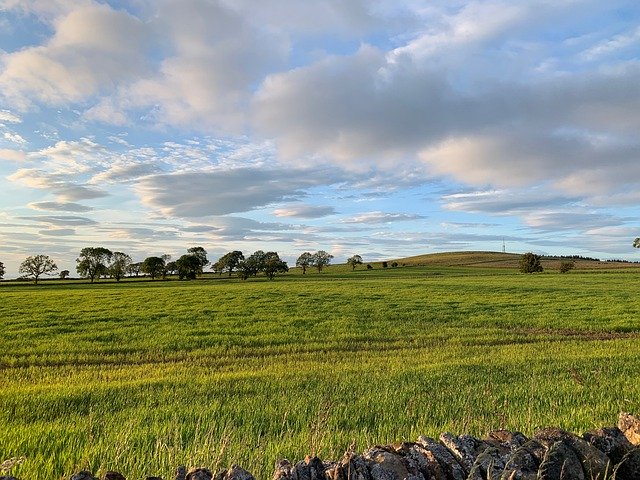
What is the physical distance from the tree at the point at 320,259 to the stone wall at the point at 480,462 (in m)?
160

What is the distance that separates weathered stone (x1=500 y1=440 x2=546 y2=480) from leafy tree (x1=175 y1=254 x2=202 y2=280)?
128 metres

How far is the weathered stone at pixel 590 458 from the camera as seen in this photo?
177 inches

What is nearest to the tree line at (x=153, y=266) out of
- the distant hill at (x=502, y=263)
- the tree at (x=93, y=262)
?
the tree at (x=93, y=262)

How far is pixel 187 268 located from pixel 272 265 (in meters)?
23.4

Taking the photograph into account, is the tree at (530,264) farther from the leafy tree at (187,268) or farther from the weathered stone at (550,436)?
the weathered stone at (550,436)

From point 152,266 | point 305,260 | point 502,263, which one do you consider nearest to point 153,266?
point 152,266

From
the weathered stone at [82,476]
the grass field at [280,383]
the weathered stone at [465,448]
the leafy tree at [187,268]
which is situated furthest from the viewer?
the leafy tree at [187,268]

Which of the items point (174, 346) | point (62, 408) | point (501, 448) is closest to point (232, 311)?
point (174, 346)

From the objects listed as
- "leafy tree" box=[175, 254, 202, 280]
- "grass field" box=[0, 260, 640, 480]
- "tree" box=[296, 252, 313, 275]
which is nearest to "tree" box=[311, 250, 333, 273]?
"tree" box=[296, 252, 313, 275]

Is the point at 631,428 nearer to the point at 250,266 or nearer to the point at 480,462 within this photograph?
the point at 480,462

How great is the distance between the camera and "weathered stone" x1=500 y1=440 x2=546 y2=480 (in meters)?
4.14

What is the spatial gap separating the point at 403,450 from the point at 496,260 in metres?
174

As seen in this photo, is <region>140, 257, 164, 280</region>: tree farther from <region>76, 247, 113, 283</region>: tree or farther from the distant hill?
the distant hill

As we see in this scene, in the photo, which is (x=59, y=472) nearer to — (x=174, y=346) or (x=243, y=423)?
Answer: (x=243, y=423)
